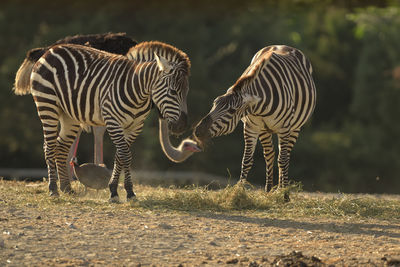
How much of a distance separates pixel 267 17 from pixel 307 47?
1854mm

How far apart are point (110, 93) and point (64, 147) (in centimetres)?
140

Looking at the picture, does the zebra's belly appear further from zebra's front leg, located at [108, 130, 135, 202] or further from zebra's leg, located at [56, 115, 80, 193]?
zebra's leg, located at [56, 115, 80, 193]

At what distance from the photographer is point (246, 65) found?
76.3 ft

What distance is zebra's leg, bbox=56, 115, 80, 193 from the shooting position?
31.9 ft

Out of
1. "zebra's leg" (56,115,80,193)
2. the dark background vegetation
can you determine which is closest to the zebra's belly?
"zebra's leg" (56,115,80,193)

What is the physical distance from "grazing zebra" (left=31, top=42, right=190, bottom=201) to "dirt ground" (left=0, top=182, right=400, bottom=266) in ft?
3.53

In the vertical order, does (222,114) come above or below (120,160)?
above

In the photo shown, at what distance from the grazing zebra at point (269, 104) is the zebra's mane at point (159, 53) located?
2.12ft

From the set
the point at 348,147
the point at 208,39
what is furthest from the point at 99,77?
the point at 208,39

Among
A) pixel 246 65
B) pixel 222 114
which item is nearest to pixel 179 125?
pixel 222 114

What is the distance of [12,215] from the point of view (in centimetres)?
783

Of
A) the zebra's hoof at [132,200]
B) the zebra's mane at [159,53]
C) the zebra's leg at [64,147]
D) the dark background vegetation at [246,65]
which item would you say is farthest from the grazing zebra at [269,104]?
the dark background vegetation at [246,65]

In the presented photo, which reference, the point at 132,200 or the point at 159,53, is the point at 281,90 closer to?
the point at 159,53

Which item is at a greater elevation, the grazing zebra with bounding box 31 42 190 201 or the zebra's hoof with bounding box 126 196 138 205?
the grazing zebra with bounding box 31 42 190 201
